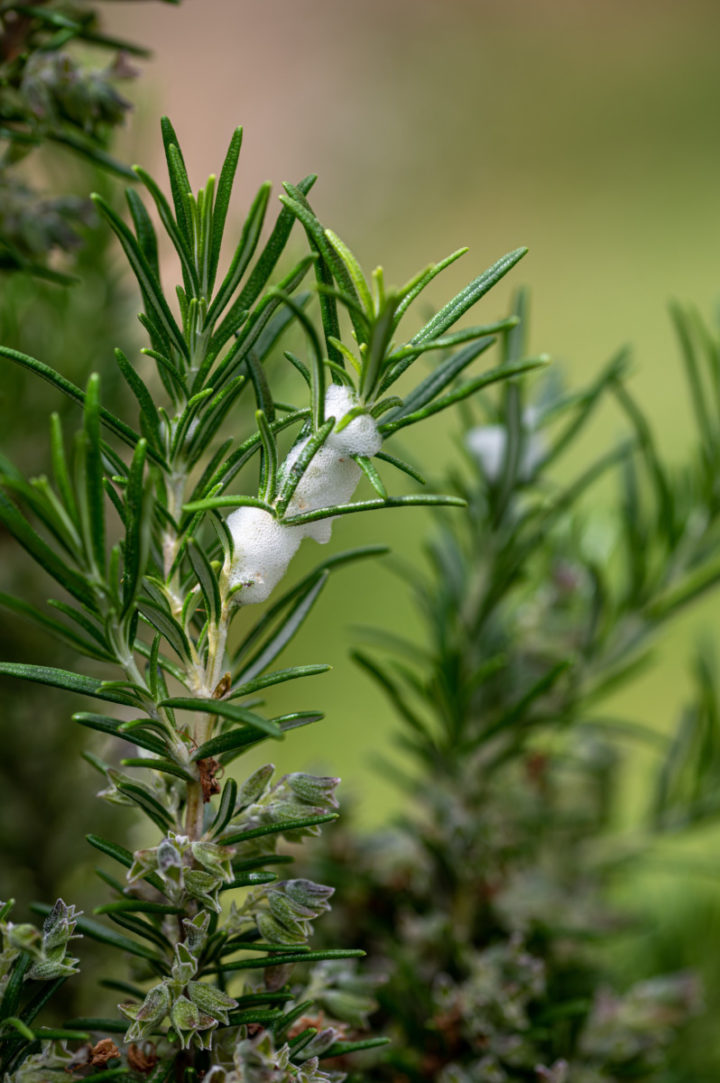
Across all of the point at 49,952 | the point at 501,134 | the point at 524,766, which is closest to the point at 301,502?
the point at 49,952

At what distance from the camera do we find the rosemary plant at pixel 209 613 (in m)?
0.23

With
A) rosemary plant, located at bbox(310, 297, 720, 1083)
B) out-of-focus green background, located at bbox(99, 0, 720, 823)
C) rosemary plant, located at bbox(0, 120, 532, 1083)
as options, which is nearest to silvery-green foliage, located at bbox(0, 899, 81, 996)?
rosemary plant, located at bbox(0, 120, 532, 1083)

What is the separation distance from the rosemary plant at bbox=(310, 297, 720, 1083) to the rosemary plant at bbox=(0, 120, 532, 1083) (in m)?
0.09

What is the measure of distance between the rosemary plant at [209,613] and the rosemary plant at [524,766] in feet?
0.29

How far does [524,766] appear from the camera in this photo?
47cm

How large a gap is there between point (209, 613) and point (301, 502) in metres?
0.04

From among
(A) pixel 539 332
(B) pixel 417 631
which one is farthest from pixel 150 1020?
(A) pixel 539 332

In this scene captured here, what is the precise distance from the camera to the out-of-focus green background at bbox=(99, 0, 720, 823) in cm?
170

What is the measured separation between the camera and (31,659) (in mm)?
449

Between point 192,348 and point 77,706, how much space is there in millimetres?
252

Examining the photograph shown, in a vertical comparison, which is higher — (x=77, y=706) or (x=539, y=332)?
(x=539, y=332)

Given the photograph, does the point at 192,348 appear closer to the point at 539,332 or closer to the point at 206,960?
the point at 206,960

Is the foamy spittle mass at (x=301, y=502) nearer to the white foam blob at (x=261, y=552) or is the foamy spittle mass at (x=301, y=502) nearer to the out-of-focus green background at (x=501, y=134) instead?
the white foam blob at (x=261, y=552)

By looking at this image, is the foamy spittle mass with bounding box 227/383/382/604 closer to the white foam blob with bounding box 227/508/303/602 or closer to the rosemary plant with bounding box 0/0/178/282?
the white foam blob with bounding box 227/508/303/602
